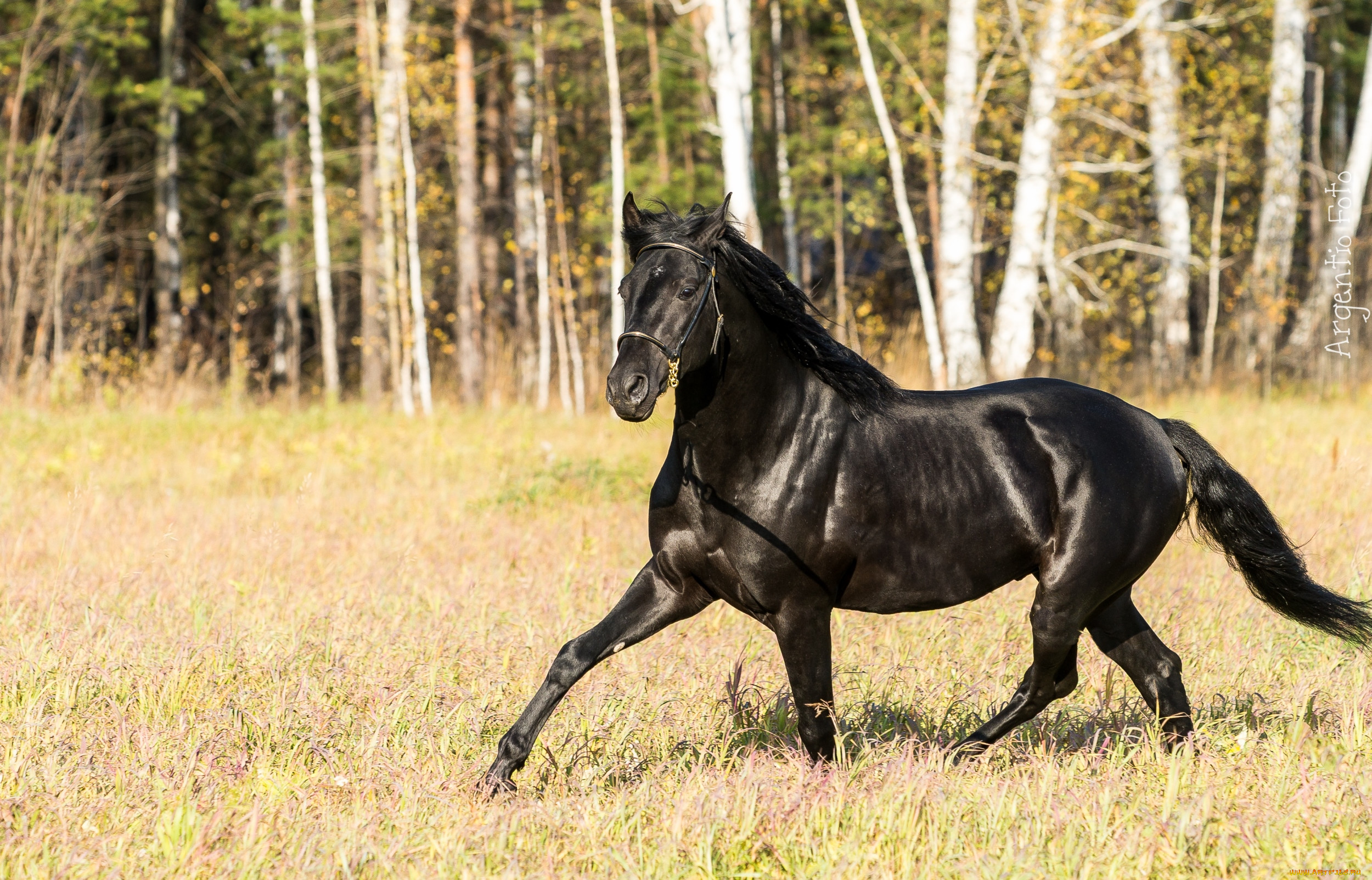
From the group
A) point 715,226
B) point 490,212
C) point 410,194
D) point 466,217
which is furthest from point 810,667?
point 490,212

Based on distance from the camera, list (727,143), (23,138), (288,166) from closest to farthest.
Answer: (727,143) < (288,166) < (23,138)

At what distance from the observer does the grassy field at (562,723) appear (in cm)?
328

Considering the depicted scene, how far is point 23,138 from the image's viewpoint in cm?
2395

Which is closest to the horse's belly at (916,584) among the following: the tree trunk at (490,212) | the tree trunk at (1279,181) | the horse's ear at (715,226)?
the horse's ear at (715,226)

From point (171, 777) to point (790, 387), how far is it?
89.6 inches

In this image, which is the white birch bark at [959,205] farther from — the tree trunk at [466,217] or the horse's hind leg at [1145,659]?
the horse's hind leg at [1145,659]

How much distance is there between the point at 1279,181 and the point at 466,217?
11511mm

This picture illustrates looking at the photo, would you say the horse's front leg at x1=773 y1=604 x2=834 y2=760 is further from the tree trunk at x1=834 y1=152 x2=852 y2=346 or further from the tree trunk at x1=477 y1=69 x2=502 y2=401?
the tree trunk at x1=834 y1=152 x2=852 y2=346

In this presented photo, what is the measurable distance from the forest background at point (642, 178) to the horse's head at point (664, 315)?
7398 millimetres

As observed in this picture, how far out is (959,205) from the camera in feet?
43.9

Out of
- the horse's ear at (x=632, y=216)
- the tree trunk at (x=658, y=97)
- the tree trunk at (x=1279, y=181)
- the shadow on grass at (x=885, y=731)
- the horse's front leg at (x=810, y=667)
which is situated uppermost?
the tree trunk at (x=658, y=97)

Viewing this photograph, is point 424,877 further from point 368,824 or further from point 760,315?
point 760,315

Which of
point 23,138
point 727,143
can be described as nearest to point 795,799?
point 727,143

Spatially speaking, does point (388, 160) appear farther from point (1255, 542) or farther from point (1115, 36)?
point (1255, 542)
